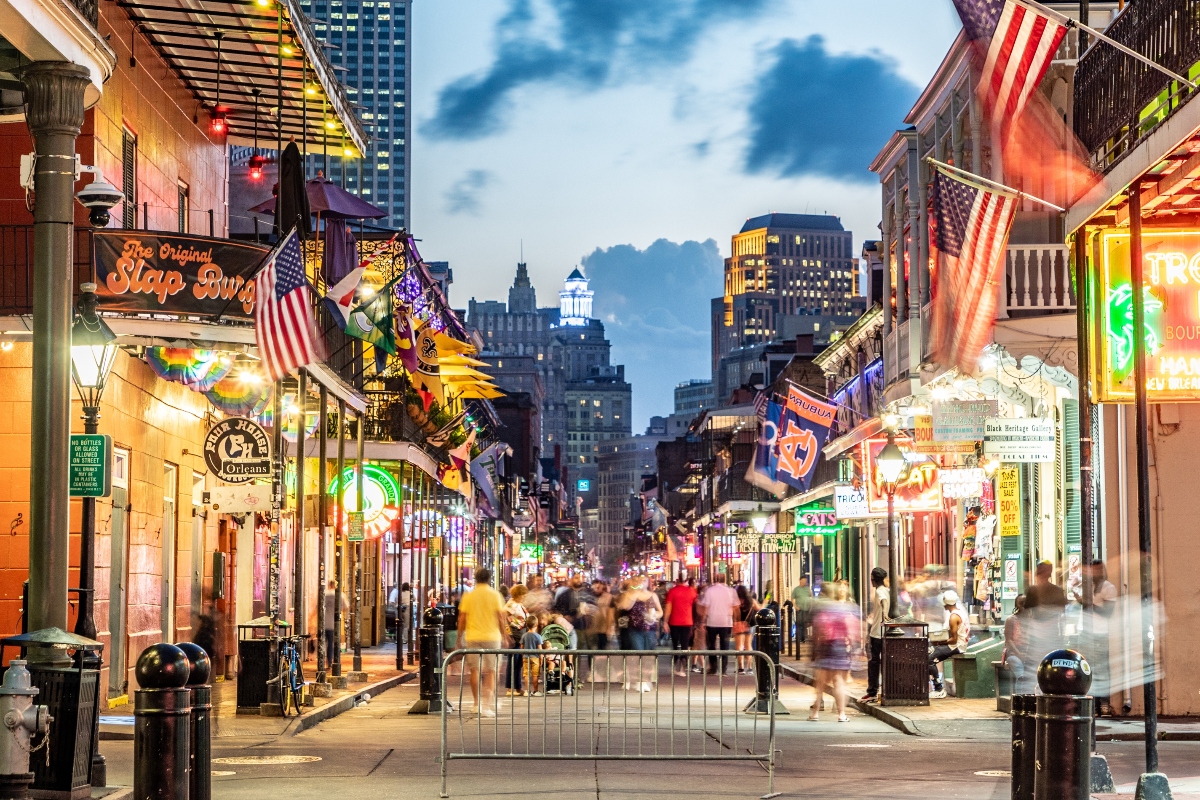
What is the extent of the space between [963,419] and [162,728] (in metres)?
16.8

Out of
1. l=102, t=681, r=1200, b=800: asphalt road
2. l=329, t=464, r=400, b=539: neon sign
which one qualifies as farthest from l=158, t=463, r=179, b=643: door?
l=102, t=681, r=1200, b=800: asphalt road

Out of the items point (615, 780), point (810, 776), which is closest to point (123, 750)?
point (615, 780)

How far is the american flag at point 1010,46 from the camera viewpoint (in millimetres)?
11297

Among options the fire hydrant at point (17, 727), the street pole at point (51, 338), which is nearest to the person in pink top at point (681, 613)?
the street pole at point (51, 338)

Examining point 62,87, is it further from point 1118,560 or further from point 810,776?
point 1118,560

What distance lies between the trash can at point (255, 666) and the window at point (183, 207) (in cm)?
871

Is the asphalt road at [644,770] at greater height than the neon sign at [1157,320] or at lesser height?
lesser

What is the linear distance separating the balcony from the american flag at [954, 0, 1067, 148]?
1.79 ft

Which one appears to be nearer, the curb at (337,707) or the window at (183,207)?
the curb at (337,707)

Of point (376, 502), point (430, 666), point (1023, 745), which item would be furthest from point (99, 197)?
point (376, 502)

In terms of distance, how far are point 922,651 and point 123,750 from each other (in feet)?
34.2

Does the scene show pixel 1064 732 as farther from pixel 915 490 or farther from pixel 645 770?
pixel 915 490

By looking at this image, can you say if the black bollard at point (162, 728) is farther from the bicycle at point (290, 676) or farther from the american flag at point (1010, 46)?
the bicycle at point (290, 676)

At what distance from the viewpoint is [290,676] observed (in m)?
20.2
